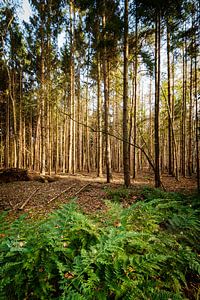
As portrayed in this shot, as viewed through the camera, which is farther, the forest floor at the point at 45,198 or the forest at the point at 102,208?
the forest floor at the point at 45,198

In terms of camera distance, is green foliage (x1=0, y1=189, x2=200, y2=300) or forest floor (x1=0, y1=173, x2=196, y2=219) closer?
green foliage (x1=0, y1=189, x2=200, y2=300)

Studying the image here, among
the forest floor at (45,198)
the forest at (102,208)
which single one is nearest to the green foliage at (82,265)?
the forest at (102,208)

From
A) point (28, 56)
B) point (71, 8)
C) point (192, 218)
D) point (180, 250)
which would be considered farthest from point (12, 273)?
point (28, 56)

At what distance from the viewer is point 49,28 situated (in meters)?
13.0

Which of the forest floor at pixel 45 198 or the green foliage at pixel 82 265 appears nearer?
the green foliage at pixel 82 265

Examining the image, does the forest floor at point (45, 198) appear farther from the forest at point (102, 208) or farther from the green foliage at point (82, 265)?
the green foliage at point (82, 265)

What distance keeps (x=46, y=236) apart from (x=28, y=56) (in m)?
18.8

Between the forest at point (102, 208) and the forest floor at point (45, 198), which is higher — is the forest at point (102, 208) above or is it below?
above

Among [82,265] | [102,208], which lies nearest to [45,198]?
[102,208]

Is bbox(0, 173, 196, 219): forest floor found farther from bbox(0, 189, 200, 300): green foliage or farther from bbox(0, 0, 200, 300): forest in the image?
bbox(0, 189, 200, 300): green foliage

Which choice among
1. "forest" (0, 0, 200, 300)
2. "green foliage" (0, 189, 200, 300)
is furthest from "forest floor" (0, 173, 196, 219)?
"green foliage" (0, 189, 200, 300)

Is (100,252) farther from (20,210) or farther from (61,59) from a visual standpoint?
(61,59)

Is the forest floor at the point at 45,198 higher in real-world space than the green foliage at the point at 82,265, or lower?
lower

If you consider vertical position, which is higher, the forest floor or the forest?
the forest
